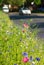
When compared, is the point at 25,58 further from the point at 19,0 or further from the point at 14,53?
the point at 19,0

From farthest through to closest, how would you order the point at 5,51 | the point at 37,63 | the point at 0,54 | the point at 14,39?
1. the point at 14,39
2. the point at 5,51
3. the point at 0,54
4. the point at 37,63

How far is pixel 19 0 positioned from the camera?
187 feet

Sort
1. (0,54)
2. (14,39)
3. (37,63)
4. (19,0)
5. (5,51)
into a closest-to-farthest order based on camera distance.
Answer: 1. (37,63)
2. (0,54)
3. (5,51)
4. (14,39)
5. (19,0)

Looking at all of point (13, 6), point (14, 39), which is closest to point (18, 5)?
point (13, 6)

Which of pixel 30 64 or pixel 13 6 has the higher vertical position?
pixel 30 64

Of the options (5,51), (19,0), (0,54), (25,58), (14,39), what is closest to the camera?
(25,58)

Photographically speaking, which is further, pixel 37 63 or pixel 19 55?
pixel 19 55

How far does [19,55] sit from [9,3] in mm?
56898

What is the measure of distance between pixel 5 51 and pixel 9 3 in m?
56.6

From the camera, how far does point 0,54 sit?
377cm

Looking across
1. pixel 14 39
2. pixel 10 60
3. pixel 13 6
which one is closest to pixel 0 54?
pixel 10 60

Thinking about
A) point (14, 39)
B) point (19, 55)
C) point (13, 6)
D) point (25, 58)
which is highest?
point (25, 58)

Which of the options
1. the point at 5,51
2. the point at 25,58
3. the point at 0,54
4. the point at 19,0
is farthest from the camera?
the point at 19,0

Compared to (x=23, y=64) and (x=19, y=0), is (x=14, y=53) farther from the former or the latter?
(x=19, y=0)
